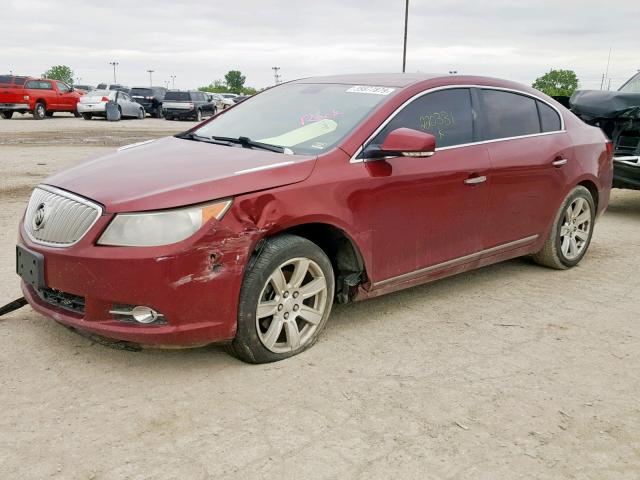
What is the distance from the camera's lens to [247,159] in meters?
3.56

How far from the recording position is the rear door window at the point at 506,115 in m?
4.61

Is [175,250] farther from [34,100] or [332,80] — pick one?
[34,100]

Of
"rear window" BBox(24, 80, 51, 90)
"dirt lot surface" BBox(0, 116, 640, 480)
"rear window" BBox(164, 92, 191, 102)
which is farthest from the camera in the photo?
"rear window" BBox(164, 92, 191, 102)

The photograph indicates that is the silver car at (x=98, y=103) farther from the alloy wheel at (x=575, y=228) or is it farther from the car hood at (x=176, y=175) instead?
the car hood at (x=176, y=175)

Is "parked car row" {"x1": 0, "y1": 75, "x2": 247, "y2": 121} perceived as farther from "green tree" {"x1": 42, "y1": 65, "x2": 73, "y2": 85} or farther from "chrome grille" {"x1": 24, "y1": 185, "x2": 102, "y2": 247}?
"green tree" {"x1": 42, "y1": 65, "x2": 73, "y2": 85}

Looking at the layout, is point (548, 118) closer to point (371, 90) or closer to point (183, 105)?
point (371, 90)

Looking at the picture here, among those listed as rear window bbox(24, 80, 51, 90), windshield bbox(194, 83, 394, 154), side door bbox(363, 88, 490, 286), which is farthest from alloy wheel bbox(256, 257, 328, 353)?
rear window bbox(24, 80, 51, 90)

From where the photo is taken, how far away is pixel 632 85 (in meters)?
8.95

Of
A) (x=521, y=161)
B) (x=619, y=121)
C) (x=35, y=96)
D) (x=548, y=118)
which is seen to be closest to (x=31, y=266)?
(x=521, y=161)

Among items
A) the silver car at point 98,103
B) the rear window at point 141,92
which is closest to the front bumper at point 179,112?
the silver car at point 98,103

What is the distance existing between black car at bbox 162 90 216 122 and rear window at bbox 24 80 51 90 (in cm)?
635

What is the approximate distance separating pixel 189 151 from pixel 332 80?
130 centimetres

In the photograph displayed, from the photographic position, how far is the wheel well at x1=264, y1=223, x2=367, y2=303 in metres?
3.73

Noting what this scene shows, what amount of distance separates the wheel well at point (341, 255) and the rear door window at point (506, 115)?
1.44 meters
